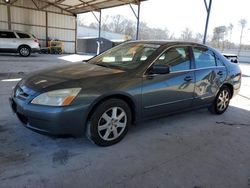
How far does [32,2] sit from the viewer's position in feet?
63.4

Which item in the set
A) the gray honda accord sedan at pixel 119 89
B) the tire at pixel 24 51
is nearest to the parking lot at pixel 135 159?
the gray honda accord sedan at pixel 119 89

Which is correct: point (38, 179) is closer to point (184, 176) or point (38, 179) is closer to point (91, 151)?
point (91, 151)

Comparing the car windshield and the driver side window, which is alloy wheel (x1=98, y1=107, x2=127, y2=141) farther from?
the driver side window

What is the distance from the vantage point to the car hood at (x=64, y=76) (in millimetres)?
2686

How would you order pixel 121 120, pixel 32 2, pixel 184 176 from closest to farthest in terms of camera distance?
1. pixel 184 176
2. pixel 121 120
3. pixel 32 2

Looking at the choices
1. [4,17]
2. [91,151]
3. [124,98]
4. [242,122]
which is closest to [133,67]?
[124,98]

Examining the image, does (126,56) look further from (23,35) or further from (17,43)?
(23,35)

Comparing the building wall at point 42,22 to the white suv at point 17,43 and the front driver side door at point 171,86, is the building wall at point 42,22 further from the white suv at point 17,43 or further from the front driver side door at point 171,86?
the front driver side door at point 171,86

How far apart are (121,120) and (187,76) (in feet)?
4.40

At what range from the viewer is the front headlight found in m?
2.51

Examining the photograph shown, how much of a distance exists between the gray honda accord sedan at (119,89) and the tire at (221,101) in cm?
17

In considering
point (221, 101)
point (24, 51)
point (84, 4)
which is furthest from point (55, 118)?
point (84, 4)

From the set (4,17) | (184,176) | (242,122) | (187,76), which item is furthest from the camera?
(4,17)

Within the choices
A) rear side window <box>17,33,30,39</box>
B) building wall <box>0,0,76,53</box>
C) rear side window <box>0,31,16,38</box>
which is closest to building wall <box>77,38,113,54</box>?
building wall <box>0,0,76,53</box>
